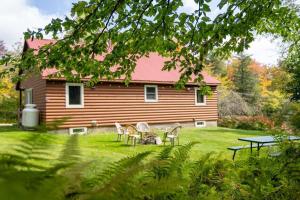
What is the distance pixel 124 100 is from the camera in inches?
785

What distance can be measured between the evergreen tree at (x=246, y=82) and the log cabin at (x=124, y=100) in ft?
58.9

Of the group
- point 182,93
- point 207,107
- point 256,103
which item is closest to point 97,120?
point 182,93

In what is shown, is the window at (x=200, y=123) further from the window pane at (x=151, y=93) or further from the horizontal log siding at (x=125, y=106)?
the window pane at (x=151, y=93)

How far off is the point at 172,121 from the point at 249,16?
51.6 ft

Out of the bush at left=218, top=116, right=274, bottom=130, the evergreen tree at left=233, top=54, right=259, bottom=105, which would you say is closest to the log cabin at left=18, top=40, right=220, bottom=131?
the bush at left=218, top=116, right=274, bottom=130

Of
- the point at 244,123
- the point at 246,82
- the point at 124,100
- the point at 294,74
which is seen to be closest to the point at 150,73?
the point at 124,100

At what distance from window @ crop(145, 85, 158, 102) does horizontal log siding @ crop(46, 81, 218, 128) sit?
9.8 inches

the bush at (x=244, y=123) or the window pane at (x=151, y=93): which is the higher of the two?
the window pane at (x=151, y=93)

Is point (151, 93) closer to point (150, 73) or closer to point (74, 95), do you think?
point (150, 73)

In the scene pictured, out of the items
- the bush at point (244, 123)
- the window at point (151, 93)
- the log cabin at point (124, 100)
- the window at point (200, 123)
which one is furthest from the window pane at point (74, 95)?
the bush at point (244, 123)

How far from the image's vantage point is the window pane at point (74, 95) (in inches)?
717

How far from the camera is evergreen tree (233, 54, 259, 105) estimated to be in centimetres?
4003

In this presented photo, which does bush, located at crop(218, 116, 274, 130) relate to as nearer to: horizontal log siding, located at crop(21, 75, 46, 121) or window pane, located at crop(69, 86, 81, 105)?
window pane, located at crop(69, 86, 81, 105)

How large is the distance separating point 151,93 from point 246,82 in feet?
75.1
